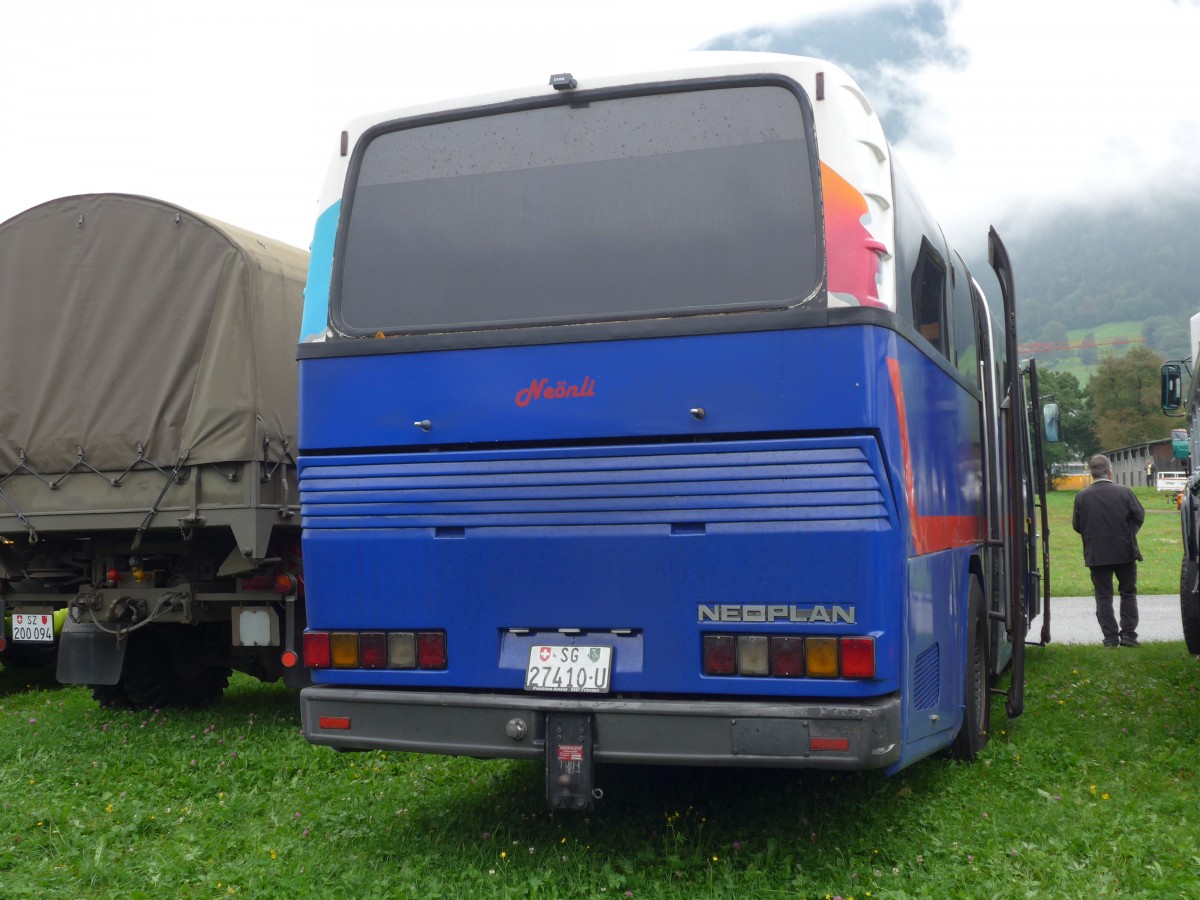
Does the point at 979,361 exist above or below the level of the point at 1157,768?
above

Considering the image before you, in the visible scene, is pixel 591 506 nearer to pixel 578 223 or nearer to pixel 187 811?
pixel 578 223

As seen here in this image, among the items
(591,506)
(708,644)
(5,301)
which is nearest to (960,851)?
(708,644)

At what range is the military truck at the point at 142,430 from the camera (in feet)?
27.8

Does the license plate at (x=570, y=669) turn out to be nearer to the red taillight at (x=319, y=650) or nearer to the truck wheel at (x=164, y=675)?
the red taillight at (x=319, y=650)

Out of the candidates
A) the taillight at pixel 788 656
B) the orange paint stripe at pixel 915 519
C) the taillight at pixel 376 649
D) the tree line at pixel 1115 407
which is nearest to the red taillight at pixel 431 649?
the taillight at pixel 376 649

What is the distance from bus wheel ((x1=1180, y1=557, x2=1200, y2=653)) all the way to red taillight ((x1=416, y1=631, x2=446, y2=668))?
655 centimetres

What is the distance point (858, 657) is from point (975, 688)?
2.54 m

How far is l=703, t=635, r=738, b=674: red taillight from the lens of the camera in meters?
5.03

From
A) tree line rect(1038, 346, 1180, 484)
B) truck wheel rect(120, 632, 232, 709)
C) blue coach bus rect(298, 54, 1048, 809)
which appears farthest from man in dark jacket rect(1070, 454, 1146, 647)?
tree line rect(1038, 346, 1180, 484)

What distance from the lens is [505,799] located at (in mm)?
6695

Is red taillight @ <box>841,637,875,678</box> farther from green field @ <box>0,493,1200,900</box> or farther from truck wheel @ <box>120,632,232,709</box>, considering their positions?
truck wheel @ <box>120,632,232,709</box>

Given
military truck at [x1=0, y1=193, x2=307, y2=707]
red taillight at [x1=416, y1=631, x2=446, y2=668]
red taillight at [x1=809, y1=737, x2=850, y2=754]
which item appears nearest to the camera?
red taillight at [x1=809, y1=737, x2=850, y2=754]

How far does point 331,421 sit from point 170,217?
13.0ft

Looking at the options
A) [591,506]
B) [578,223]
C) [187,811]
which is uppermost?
[578,223]
